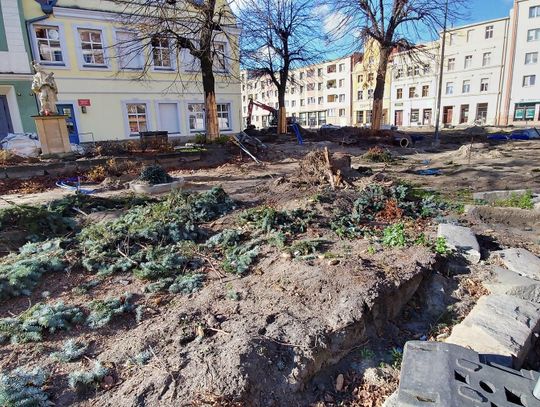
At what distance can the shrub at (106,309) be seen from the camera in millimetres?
2921

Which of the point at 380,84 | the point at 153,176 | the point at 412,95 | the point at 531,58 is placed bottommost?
the point at 153,176

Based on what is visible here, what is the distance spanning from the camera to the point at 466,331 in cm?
284

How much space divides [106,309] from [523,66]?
152ft

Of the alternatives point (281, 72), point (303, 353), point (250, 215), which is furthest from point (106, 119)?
point (303, 353)

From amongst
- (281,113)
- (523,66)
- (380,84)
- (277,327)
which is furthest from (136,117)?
(523,66)

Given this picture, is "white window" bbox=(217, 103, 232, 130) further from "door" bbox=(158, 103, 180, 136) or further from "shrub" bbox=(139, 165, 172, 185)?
"shrub" bbox=(139, 165, 172, 185)

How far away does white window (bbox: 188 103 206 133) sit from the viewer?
846 inches

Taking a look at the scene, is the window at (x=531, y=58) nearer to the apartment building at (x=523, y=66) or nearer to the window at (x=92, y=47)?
the apartment building at (x=523, y=66)

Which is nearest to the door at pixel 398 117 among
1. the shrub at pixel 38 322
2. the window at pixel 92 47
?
the window at pixel 92 47

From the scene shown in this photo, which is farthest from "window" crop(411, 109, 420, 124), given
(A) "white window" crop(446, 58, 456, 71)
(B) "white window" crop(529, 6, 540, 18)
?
(B) "white window" crop(529, 6, 540, 18)

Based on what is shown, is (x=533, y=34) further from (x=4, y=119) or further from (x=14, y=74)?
(x=4, y=119)

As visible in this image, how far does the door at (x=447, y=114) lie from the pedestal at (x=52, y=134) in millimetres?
44398

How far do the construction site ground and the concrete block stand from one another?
475 mm

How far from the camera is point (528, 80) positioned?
37.1 meters
